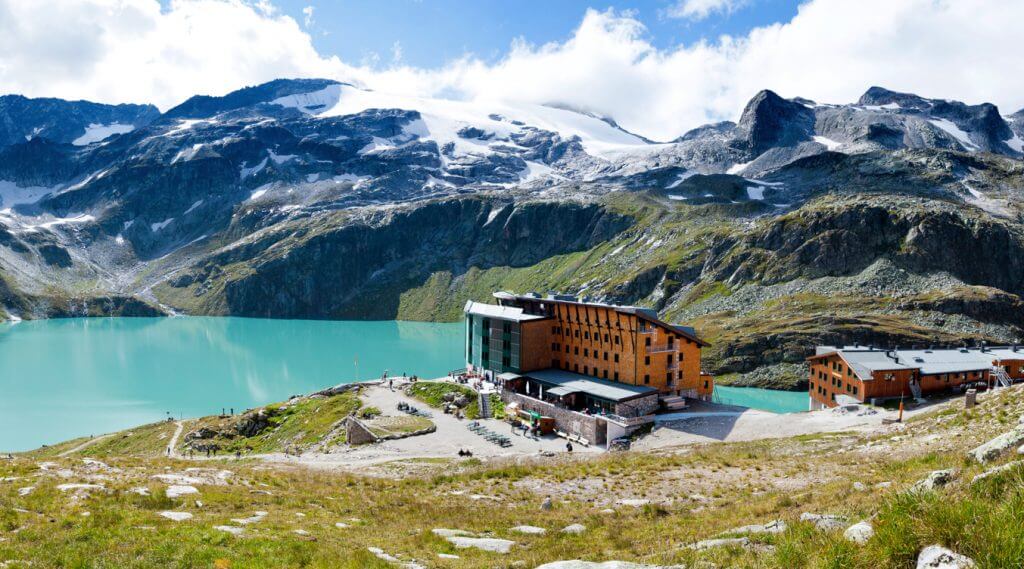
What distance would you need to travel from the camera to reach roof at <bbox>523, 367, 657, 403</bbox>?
180 ft

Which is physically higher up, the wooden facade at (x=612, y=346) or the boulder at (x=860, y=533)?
the boulder at (x=860, y=533)

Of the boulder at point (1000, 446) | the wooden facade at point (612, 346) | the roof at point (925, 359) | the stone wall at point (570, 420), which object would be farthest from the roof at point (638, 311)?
the boulder at point (1000, 446)

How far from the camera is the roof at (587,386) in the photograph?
5498 cm

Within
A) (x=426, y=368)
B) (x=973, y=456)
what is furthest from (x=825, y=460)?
(x=426, y=368)

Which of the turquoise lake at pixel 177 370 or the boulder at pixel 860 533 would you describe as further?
the turquoise lake at pixel 177 370

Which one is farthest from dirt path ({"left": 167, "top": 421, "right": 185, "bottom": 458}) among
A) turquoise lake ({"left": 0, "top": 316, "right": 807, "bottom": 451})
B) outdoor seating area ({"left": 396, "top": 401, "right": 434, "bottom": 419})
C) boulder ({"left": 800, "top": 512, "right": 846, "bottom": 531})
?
boulder ({"left": 800, "top": 512, "right": 846, "bottom": 531})

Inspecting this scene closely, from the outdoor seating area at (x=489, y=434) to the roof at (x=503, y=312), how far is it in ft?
47.4

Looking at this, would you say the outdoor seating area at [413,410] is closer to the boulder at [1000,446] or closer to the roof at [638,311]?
the roof at [638,311]

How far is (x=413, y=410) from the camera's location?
61031mm

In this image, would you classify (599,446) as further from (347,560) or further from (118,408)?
(118,408)

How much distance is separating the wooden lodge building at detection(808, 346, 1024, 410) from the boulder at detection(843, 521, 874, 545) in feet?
189

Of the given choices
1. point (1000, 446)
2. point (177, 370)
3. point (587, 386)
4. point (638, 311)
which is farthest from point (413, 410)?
point (177, 370)

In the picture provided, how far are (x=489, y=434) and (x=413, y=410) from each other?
39.2 ft

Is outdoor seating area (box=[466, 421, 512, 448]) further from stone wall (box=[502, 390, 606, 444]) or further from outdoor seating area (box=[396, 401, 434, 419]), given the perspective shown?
outdoor seating area (box=[396, 401, 434, 419])
